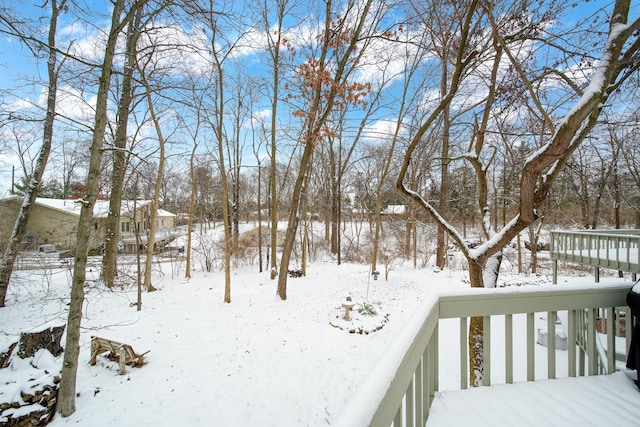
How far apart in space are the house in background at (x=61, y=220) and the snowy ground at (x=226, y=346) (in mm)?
1758

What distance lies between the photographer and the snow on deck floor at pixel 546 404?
4.19 feet

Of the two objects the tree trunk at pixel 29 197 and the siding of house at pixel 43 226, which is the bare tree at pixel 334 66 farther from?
the tree trunk at pixel 29 197

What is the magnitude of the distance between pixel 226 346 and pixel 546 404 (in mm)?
4767

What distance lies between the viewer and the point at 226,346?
4824 millimetres

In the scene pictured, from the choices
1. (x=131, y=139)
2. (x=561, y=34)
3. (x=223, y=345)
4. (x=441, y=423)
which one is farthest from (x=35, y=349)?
(x=561, y=34)

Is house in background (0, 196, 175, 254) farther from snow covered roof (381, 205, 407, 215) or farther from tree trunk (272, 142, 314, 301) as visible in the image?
snow covered roof (381, 205, 407, 215)

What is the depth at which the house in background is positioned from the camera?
8.27 metres

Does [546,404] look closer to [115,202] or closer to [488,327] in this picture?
[488,327]

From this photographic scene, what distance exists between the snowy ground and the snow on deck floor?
0.53 meters

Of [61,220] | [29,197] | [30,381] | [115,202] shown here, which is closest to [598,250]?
[30,381]

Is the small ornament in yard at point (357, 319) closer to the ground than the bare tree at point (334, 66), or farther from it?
closer to the ground

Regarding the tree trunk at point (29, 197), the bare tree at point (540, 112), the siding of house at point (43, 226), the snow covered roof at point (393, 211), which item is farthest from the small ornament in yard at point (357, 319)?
the snow covered roof at point (393, 211)

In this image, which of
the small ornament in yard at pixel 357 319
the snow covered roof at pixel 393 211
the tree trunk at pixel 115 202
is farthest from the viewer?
the snow covered roof at pixel 393 211

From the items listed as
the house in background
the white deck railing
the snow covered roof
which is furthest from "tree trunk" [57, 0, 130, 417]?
the snow covered roof
